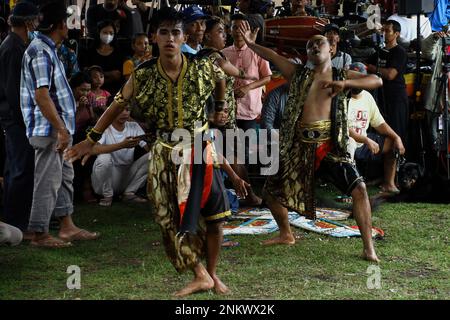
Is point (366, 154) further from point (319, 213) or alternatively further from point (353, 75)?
point (353, 75)

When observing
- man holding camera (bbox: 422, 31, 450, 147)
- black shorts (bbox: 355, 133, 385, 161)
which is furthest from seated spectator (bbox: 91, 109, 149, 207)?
man holding camera (bbox: 422, 31, 450, 147)

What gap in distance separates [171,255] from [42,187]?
77.0 inches

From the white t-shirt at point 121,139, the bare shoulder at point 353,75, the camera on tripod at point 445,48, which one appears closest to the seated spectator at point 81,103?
the white t-shirt at point 121,139

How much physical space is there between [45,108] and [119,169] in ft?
9.47

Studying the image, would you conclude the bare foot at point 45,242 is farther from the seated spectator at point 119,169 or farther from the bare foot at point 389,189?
the bare foot at point 389,189

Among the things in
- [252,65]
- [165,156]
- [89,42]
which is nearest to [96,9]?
[89,42]

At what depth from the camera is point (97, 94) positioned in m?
10.3

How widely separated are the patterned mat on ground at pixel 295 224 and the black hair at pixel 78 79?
235cm

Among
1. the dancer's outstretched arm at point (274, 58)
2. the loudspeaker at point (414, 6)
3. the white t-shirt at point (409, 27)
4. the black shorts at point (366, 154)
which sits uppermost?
the loudspeaker at point (414, 6)

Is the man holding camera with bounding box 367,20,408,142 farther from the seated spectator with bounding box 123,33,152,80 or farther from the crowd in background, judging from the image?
the seated spectator with bounding box 123,33,152,80

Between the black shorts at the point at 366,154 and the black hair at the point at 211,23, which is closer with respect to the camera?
the black hair at the point at 211,23

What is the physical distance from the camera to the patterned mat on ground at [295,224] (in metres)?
8.27

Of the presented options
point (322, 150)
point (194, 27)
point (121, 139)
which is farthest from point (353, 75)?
point (121, 139)

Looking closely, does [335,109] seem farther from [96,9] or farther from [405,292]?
[96,9]
